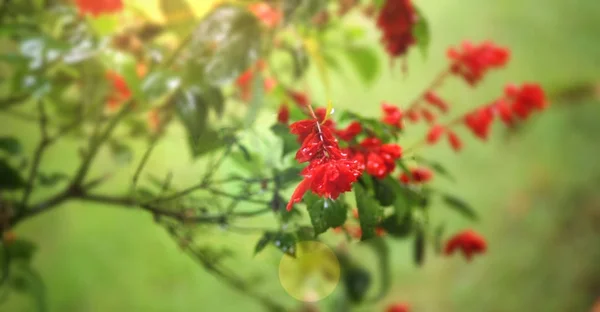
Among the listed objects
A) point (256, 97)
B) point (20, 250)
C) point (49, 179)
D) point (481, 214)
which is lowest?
point (481, 214)

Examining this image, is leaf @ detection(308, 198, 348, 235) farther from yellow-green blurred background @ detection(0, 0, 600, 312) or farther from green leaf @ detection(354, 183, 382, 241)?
yellow-green blurred background @ detection(0, 0, 600, 312)

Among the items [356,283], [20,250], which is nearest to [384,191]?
[356,283]

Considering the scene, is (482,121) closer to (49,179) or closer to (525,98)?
(525,98)

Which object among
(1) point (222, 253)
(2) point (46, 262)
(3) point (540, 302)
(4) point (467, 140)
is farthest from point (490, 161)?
(2) point (46, 262)

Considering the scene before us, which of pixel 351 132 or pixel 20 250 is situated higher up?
Answer: pixel 351 132

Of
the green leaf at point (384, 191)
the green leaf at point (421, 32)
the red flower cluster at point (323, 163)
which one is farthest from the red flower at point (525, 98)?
the red flower cluster at point (323, 163)

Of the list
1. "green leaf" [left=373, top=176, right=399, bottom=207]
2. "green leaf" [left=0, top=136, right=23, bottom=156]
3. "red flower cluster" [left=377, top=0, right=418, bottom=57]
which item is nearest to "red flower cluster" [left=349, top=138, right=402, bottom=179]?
"green leaf" [left=373, top=176, right=399, bottom=207]

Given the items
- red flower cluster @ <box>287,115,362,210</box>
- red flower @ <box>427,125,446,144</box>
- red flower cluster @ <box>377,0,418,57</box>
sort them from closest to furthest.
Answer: red flower cluster @ <box>287,115,362,210</box>
red flower cluster @ <box>377,0,418,57</box>
red flower @ <box>427,125,446,144</box>
